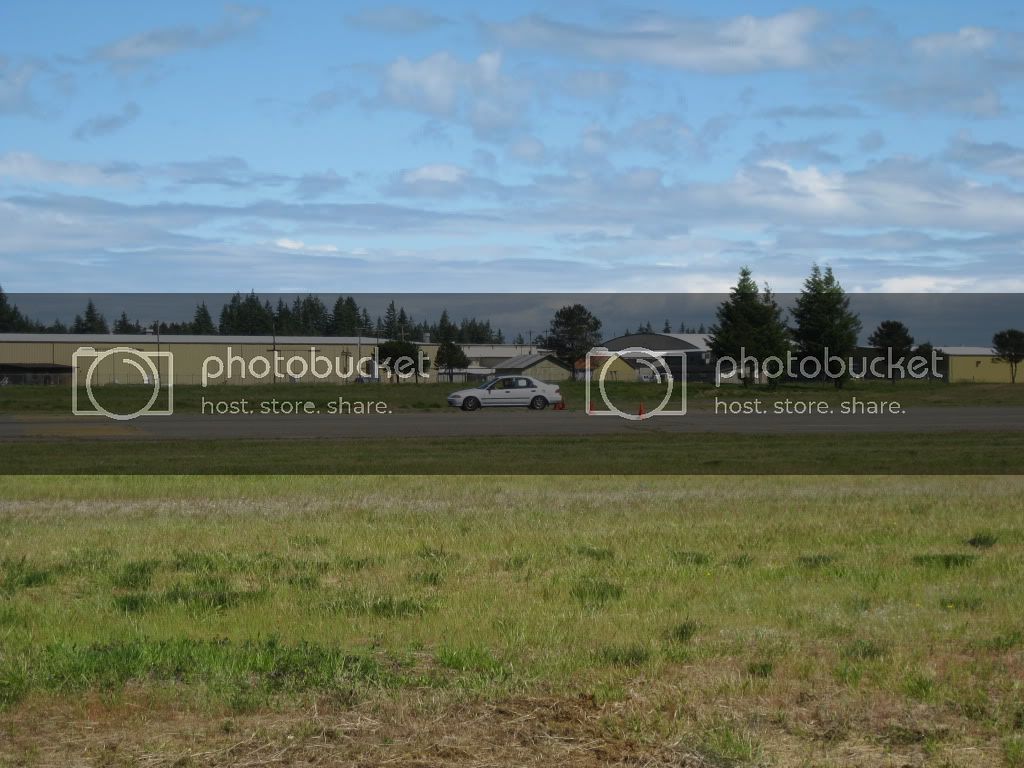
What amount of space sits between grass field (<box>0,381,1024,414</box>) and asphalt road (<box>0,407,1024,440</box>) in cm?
Result: 644

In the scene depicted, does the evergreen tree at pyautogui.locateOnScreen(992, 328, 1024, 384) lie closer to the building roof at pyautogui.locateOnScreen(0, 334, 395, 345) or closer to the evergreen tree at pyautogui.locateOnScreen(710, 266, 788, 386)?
the evergreen tree at pyautogui.locateOnScreen(710, 266, 788, 386)

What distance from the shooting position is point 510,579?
9.53 meters

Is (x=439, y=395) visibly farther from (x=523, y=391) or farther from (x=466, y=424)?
(x=466, y=424)

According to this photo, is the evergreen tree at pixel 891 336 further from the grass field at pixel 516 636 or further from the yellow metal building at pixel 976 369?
the grass field at pixel 516 636

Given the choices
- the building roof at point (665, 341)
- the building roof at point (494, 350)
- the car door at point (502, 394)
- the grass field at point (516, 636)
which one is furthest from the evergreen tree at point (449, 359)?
the grass field at point (516, 636)

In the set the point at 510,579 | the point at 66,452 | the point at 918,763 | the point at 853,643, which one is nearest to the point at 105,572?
the point at 510,579

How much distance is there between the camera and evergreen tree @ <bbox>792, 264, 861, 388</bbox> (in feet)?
214

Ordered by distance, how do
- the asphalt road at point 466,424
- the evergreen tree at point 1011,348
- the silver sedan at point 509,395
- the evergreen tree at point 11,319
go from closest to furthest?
1. the asphalt road at point 466,424
2. the silver sedan at point 509,395
3. the evergreen tree at point 1011,348
4. the evergreen tree at point 11,319

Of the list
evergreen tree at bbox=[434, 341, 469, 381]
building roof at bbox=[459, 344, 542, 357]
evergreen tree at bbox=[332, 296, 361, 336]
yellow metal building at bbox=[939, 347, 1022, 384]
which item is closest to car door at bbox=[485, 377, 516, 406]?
evergreen tree at bbox=[434, 341, 469, 381]

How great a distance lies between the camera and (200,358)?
90.9 metres

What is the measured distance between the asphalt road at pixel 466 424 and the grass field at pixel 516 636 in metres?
19.3

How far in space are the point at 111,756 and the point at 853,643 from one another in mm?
4364

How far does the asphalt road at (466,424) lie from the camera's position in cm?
3334

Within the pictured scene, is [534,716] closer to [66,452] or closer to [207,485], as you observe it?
[207,485]
